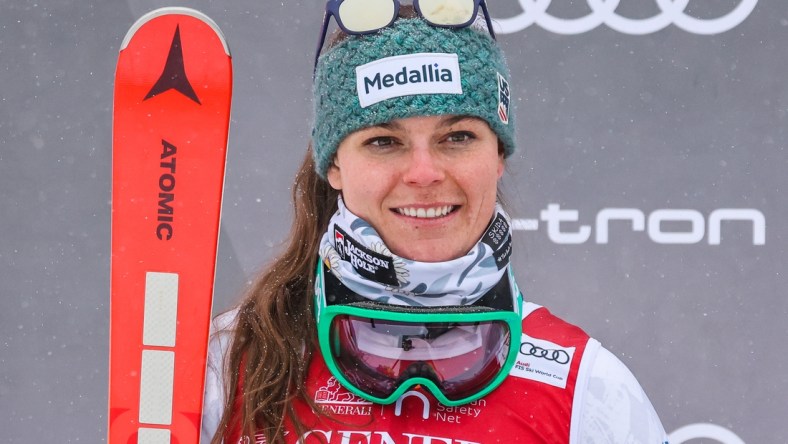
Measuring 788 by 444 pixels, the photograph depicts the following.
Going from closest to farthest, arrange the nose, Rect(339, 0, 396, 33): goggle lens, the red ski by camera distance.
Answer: the nose, Rect(339, 0, 396, 33): goggle lens, the red ski

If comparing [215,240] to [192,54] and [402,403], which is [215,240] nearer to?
[192,54]

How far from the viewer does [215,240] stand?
6.19 ft

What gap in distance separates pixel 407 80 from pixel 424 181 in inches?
→ 7.7

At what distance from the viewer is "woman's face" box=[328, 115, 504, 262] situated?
5.09 ft

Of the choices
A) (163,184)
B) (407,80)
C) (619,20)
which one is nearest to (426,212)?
(407,80)

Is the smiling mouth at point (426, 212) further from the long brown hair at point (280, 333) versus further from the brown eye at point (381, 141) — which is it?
the long brown hair at point (280, 333)

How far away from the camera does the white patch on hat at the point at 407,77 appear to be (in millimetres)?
1575

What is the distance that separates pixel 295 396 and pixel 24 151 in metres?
1.76

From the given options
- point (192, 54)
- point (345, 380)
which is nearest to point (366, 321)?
point (345, 380)

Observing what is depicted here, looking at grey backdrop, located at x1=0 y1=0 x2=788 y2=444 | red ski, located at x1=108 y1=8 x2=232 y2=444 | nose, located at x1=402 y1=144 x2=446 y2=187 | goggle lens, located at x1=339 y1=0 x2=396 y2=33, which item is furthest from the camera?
grey backdrop, located at x1=0 y1=0 x2=788 y2=444

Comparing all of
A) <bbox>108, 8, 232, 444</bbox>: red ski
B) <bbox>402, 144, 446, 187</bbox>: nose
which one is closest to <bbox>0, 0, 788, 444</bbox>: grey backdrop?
<bbox>108, 8, 232, 444</bbox>: red ski

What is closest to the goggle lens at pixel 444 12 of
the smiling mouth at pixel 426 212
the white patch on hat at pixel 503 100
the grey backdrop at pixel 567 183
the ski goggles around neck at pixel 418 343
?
the white patch on hat at pixel 503 100

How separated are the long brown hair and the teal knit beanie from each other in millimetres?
191

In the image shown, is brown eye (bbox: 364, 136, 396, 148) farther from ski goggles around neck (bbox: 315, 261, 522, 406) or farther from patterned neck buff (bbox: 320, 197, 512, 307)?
ski goggles around neck (bbox: 315, 261, 522, 406)
